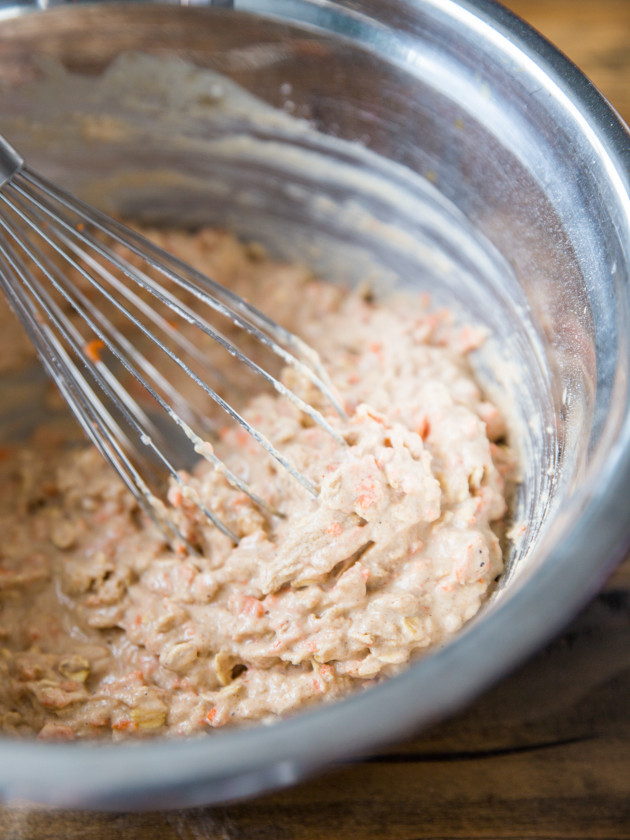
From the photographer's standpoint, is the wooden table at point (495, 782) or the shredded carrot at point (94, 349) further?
the shredded carrot at point (94, 349)

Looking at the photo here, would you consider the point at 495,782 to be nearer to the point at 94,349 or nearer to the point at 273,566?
the point at 273,566

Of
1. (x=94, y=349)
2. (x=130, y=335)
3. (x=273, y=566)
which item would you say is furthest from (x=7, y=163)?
(x=273, y=566)

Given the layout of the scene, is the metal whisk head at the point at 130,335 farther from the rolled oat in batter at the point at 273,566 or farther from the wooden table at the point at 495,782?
the wooden table at the point at 495,782

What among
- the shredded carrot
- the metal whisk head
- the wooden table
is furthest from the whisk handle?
the wooden table

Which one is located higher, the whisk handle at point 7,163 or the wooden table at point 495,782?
the whisk handle at point 7,163

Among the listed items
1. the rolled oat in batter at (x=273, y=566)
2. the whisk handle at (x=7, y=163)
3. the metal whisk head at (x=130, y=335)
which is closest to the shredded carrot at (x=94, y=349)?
the metal whisk head at (x=130, y=335)

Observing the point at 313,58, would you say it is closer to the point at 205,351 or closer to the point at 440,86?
the point at 440,86
